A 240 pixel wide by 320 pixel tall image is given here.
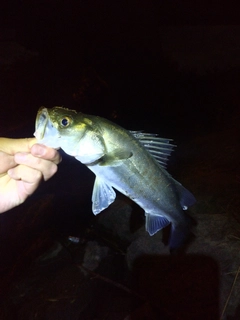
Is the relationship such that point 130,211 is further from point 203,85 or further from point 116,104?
point 203,85

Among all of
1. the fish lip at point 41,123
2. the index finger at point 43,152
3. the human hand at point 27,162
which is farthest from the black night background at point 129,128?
the fish lip at point 41,123

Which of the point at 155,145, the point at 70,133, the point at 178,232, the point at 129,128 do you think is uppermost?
the point at 70,133

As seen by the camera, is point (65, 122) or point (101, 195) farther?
point (101, 195)

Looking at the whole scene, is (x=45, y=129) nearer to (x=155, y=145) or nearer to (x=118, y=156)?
(x=118, y=156)

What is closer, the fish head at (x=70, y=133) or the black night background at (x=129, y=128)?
the fish head at (x=70, y=133)

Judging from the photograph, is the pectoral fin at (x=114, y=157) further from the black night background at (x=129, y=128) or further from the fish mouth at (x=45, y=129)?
the black night background at (x=129, y=128)

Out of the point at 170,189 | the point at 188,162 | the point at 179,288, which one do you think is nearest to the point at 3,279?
the point at 179,288

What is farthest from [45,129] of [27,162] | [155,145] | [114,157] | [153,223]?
[153,223]
